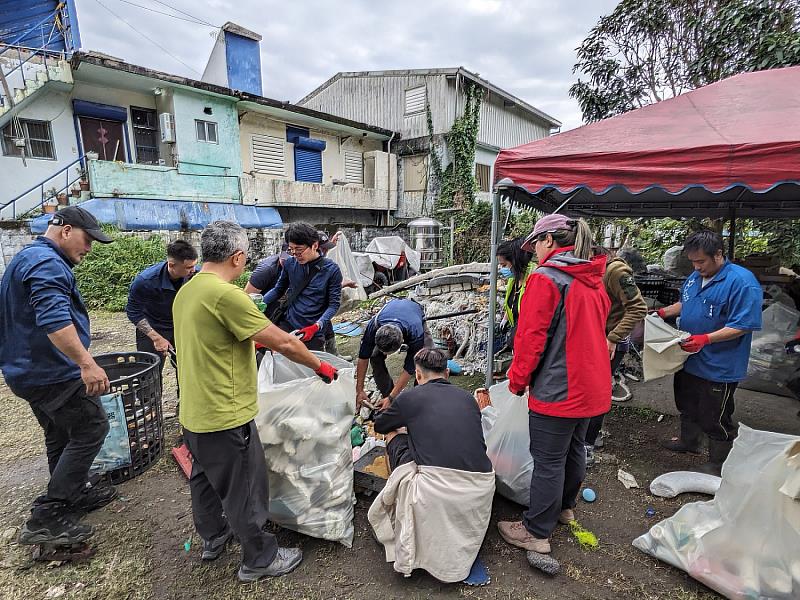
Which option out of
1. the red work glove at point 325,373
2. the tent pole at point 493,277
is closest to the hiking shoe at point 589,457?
the tent pole at point 493,277

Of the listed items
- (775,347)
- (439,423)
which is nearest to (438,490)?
(439,423)

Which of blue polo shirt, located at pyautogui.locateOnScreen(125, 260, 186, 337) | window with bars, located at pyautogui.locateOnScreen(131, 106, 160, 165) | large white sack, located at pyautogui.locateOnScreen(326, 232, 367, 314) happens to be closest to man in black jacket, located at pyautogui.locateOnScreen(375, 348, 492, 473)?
blue polo shirt, located at pyautogui.locateOnScreen(125, 260, 186, 337)

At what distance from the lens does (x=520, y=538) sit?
2279 millimetres

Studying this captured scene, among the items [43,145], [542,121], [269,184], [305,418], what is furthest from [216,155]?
[542,121]

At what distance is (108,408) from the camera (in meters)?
2.65

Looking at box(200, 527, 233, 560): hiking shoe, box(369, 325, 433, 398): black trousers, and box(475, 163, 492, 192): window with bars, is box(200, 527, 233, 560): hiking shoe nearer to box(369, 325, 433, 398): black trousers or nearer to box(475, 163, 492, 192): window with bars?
box(369, 325, 433, 398): black trousers

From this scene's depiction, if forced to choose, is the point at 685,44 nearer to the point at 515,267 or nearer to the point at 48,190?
the point at 515,267

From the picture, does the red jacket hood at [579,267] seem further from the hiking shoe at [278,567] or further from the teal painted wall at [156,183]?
the teal painted wall at [156,183]

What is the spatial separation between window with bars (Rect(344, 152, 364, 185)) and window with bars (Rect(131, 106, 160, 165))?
A: 20.2 feet

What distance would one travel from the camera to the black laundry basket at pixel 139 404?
2762mm

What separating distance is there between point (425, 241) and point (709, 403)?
10.2 m

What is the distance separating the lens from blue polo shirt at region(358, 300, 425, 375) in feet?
9.75

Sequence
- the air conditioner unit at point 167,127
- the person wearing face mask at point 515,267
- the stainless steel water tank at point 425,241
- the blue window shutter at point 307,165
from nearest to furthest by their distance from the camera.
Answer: the person wearing face mask at point 515,267
the air conditioner unit at point 167,127
the stainless steel water tank at point 425,241
the blue window shutter at point 307,165

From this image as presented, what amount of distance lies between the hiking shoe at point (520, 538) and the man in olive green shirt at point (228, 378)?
1210mm
